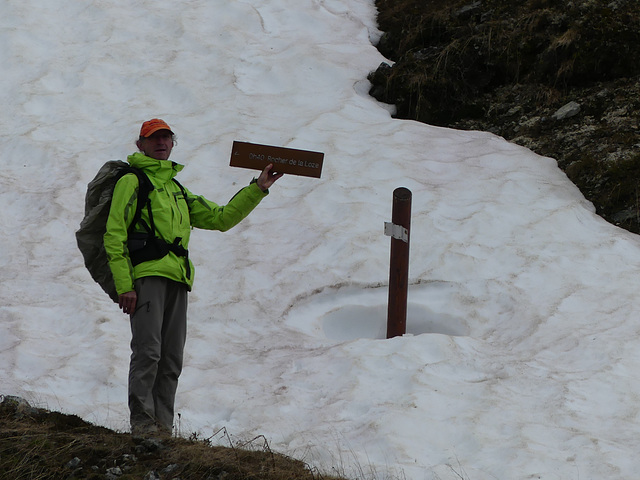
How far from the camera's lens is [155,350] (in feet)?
19.2

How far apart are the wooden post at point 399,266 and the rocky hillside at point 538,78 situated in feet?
11.9

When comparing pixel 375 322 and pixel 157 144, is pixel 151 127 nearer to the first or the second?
pixel 157 144

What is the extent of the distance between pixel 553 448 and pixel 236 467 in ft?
8.40

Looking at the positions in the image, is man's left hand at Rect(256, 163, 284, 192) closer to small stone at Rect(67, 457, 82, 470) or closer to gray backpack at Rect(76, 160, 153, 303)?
gray backpack at Rect(76, 160, 153, 303)

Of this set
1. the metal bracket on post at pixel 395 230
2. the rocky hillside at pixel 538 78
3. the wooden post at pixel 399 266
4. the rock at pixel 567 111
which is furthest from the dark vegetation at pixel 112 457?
the rock at pixel 567 111

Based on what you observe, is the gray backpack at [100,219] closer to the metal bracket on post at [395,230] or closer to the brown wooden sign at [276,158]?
the brown wooden sign at [276,158]

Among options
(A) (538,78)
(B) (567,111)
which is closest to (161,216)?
(B) (567,111)

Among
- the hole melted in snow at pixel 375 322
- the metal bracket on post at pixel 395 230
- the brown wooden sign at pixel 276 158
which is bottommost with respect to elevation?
the hole melted in snow at pixel 375 322

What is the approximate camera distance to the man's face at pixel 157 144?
6.11 metres

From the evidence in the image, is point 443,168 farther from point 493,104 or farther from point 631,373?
point 631,373

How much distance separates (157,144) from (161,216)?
0.55 metres

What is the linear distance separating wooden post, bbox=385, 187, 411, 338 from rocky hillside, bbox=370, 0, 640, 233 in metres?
3.64

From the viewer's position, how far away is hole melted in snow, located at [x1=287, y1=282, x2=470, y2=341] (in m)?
8.86

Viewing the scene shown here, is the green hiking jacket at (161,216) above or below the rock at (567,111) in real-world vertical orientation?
→ below
